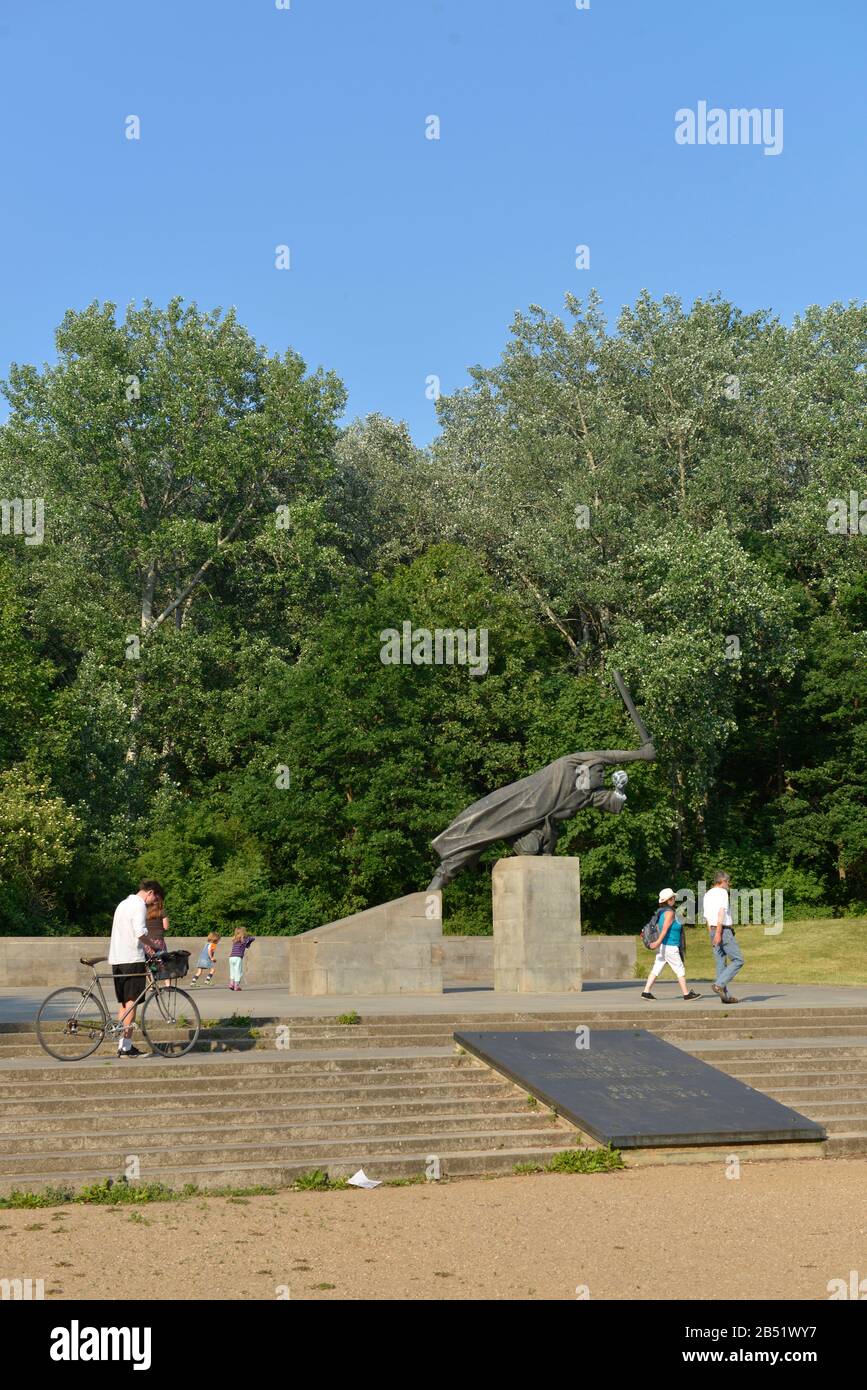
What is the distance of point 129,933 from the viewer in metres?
13.5

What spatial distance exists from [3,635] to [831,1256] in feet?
98.2

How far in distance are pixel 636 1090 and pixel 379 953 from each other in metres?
8.95

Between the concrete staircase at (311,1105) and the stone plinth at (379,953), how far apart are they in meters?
5.35

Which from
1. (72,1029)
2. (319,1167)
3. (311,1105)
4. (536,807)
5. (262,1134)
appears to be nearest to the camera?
(319,1167)

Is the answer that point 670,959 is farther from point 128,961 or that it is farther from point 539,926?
point 128,961

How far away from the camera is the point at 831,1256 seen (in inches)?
334

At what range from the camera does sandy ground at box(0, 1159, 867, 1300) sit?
25.2ft

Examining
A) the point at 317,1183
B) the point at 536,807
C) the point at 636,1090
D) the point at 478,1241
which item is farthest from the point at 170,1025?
the point at 536,807

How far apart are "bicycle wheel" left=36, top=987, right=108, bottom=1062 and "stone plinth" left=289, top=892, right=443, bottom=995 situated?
26.7 feet

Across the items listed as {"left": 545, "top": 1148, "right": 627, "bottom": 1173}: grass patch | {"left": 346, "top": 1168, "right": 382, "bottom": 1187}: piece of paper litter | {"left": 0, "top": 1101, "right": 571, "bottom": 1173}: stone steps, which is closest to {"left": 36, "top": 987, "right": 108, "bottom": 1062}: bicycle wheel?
{"left": 0, "top": 1101, "right": 571, "bottom": 1173}: stone steps

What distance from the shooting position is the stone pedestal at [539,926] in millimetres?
21344

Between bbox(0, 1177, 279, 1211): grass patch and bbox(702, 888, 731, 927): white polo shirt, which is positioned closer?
bbox(0, 1177, 279, 1211): grass patch

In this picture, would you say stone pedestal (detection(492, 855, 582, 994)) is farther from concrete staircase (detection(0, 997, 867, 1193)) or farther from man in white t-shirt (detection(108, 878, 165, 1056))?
man in white t-shirt (detection(108, 878, 165, 1056))

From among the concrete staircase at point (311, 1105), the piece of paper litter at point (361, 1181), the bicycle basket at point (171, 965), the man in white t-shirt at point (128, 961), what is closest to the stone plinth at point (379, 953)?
the concrete staircase at point (311, 1105)
